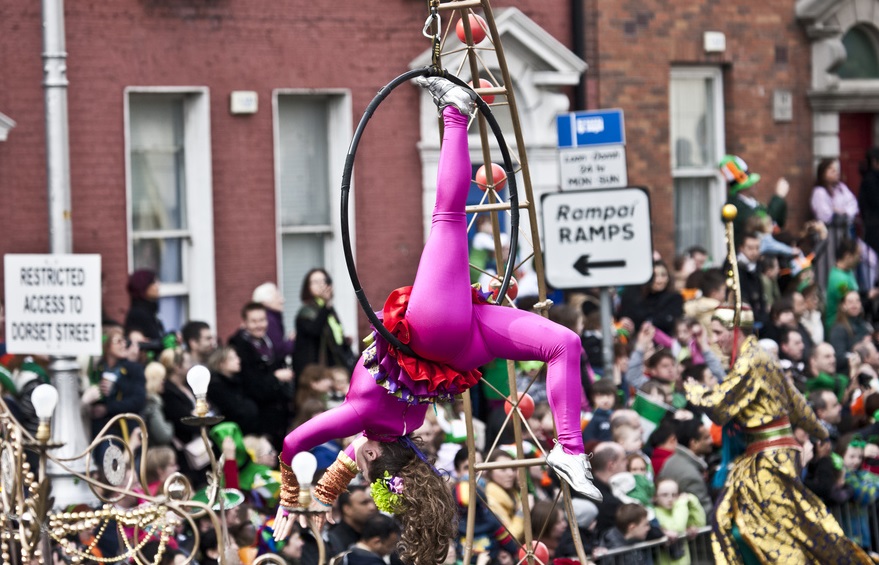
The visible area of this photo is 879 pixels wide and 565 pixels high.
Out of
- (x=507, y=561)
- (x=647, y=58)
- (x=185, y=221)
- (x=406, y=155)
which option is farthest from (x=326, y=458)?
(x=647, y=58)

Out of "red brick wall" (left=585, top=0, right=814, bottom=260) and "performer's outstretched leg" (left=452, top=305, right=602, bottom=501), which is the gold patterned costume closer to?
"performer's outstretched leg" (left=452, top=305, right=602, bottom=501)

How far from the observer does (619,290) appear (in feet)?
47.3

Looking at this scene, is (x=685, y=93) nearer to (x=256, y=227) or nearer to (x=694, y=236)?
(x=694, y=236)

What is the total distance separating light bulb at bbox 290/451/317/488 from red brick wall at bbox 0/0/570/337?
7240mm

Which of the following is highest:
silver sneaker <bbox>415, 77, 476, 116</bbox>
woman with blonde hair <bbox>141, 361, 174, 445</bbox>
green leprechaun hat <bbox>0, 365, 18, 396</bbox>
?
silver sneaker <bbox>415, 77, 476, 116</bbox>

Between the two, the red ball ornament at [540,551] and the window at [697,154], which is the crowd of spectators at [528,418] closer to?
the red ball ornament at [540,551]

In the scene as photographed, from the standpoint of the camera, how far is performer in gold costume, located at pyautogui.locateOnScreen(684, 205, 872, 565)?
9.57m

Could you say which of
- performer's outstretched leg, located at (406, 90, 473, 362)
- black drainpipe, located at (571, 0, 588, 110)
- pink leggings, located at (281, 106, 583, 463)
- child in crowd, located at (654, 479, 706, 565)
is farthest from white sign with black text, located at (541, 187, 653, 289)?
black drainpipe, located at (571, 0, 588, 110)

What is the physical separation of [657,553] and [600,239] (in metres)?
2.24

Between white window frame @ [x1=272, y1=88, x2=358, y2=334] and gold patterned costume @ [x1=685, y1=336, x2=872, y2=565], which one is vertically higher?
white window frame @ [x1=272, y1=88, x2=358, y2=334]

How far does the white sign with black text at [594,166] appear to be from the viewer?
11930mm

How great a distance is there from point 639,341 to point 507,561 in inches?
143

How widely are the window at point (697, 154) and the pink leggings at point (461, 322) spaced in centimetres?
1202

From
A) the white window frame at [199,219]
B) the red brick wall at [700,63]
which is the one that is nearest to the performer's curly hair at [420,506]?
the white window frame at [199,219]
